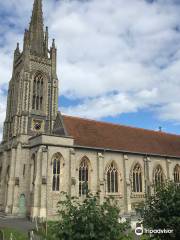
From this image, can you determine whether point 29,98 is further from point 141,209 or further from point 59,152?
point 141,209

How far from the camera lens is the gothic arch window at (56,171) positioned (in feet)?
105

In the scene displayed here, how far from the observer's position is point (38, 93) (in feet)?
146

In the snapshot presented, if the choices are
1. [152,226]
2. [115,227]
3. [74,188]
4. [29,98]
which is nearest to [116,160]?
[74,188]

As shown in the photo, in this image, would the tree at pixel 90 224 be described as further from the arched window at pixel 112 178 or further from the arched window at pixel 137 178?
the arched window at pixel 137 178

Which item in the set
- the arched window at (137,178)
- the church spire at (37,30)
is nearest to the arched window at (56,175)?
the arched window at (137,178)

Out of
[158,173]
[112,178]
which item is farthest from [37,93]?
[158,173]

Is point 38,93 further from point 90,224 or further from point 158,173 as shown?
point 90,224

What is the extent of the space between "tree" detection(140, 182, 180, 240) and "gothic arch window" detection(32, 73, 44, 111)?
1242 inches

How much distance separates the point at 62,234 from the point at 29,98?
111ft

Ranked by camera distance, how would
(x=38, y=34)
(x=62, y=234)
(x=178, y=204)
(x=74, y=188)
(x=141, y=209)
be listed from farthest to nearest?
(x=38, y=34) < (x=74, y=188) < (x=141, y=209) < (x=178, y=204) < (x=62, y=234)

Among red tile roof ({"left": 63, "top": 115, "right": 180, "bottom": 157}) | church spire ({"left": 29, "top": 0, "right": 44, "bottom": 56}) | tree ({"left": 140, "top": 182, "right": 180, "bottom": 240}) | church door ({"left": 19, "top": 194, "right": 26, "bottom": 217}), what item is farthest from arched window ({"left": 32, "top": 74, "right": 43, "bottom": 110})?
tree ({"left": 140, "top": 182, "right": 180, "bottom": 240})

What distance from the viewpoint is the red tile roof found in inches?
1434

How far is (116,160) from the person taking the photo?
3691 centimetres

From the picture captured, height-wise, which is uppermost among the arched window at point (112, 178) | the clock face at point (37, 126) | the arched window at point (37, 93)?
the arched window at point (37, 93)
